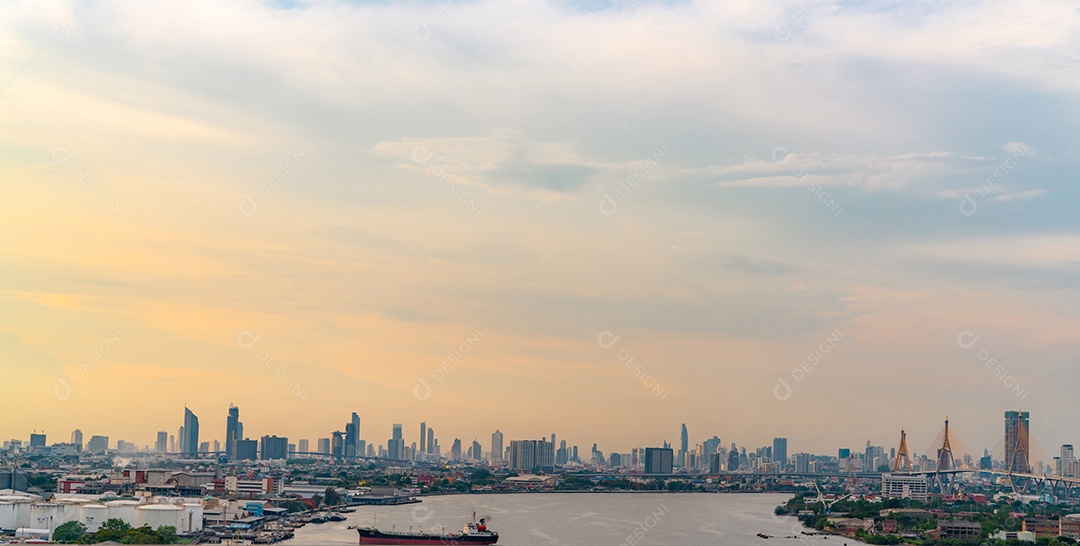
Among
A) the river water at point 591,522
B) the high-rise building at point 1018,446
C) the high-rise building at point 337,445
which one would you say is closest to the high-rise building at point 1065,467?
the high-rise building at point 1018,446

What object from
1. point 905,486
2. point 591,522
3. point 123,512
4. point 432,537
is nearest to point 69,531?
point 123,512

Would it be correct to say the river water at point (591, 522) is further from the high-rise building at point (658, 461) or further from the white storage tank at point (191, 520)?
the high-rise building at point (658, 461)

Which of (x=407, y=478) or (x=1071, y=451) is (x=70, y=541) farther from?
(x=1071, y=451)

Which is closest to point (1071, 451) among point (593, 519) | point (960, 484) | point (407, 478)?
point (960, 484)

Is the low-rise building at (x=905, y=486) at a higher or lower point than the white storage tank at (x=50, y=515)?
lower

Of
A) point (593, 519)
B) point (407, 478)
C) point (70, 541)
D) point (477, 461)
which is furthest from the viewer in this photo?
point (477, 461)
